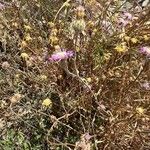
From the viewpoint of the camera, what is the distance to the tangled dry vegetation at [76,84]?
273cm

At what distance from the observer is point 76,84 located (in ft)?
9.53

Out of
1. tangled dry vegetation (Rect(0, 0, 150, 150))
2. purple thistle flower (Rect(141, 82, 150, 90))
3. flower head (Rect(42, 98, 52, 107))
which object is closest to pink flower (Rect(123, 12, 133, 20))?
tangled dry vegetation (Rect(0, 0, 150, 150))

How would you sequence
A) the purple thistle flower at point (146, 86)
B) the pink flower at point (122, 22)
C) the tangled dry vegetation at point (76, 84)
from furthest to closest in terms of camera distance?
the pink flower at point (122, 22), the purple thistle flower at point (146, 86), the tangled dry vegetation at point (76, 84)

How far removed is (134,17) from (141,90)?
0.89 m

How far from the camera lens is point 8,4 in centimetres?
364

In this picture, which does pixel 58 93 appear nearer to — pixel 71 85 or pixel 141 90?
pixel 71 85

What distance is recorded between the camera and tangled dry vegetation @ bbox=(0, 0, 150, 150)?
2732 mm

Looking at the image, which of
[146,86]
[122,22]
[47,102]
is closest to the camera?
[47,102]

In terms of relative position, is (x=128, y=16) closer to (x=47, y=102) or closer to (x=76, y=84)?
(x=76, y=84)

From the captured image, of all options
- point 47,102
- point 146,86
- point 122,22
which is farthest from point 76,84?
point 122,22

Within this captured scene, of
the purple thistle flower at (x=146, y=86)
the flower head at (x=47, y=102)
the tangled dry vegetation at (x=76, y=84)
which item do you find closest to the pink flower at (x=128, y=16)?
the tangled dry vegetation at (x=76, y=84)

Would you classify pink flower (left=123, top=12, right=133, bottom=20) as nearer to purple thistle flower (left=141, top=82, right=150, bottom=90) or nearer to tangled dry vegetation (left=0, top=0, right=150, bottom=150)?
tangled dry vegetation (left=0, top=0, right=150, bottom=150)

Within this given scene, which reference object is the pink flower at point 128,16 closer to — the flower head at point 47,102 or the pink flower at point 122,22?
the pink flower at point 122,22

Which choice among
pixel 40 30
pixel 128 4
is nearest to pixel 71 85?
pixel 40 30
